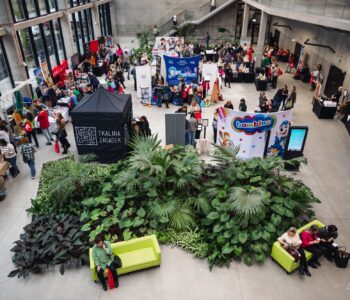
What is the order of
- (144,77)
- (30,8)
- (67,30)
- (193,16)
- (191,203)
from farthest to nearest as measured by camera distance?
(193,16), (67,30), (144,77), (30,8), (191,203)

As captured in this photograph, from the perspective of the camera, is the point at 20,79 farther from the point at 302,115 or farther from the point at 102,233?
the point at 302,115

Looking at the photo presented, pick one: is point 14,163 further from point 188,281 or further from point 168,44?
point 168,44

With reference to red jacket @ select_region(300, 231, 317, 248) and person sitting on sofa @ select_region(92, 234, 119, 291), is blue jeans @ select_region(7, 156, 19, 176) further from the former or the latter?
red jacket @ select_region(300, 231, 317, 248)

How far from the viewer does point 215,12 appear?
27.5 m

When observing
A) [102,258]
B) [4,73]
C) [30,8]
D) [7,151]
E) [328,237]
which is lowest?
[328,237]

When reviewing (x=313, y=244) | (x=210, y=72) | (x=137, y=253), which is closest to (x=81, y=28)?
(x=210, y=72)

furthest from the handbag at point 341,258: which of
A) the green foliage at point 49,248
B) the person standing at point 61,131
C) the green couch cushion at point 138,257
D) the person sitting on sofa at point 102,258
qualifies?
the person standing at point 61,131

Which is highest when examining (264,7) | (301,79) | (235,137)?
(264,7)

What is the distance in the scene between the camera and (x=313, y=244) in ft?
22.1

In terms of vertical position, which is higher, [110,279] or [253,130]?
[253,130]

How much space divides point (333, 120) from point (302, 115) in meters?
1.26

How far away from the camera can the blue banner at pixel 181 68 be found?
15406 millimetres

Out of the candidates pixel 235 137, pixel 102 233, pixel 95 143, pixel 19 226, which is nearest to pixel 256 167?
pixel 235 137

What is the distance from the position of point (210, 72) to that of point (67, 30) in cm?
878
